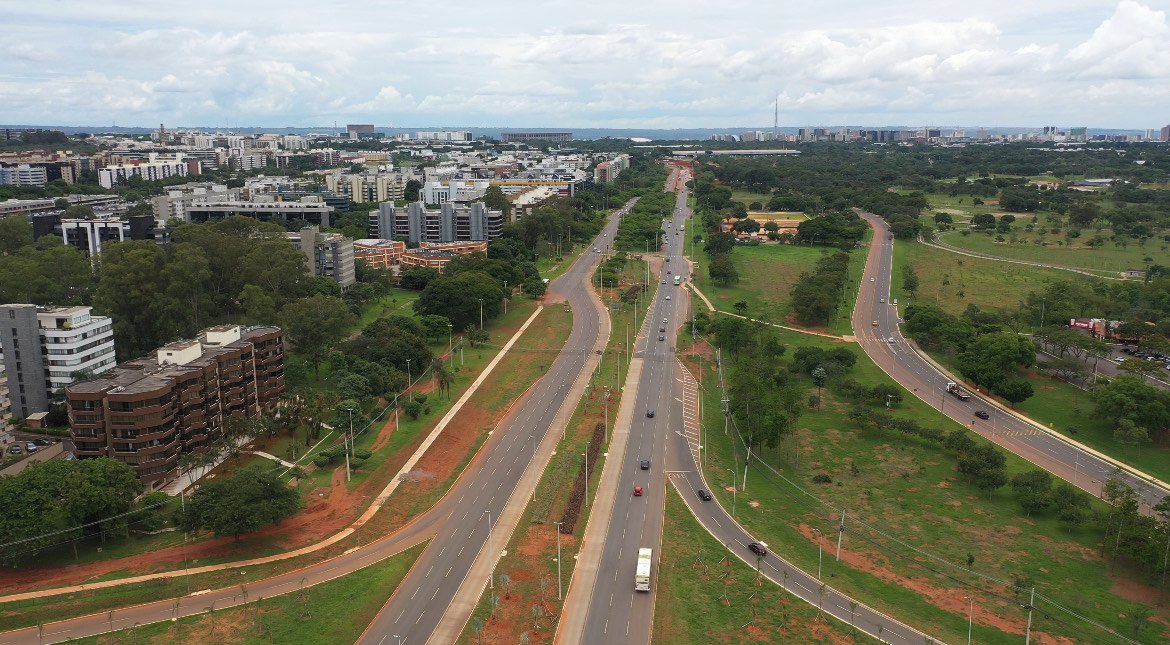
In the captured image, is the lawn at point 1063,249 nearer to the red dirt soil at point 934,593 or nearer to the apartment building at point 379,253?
the apartment building at point 379,253

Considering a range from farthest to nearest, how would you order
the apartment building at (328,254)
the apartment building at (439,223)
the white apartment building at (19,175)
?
the white apartment building at (19,175), the apartment building at (439,223), the apartment building at (328,254)

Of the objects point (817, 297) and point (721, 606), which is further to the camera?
point (817, 297)

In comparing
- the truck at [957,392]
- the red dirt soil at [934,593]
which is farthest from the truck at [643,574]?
the truck at [957,392]

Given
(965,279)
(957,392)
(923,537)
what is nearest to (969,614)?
(923,537)

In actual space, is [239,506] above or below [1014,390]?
below

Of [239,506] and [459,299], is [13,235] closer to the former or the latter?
[459,299]
